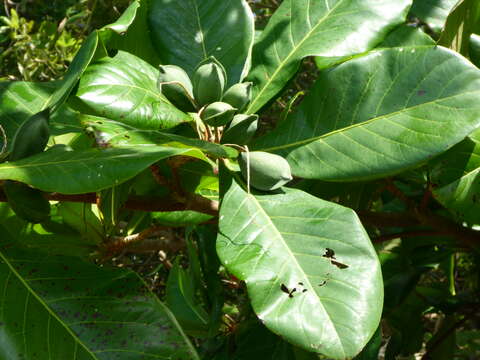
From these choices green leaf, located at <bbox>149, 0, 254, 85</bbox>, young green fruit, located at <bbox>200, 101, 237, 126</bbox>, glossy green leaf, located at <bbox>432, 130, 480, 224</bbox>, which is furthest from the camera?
green leaf, located at <bbox>149, 0, 254, 85</bbox>

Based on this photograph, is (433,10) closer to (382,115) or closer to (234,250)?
(382,115)

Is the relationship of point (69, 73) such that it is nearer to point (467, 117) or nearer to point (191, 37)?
point (191, 37)

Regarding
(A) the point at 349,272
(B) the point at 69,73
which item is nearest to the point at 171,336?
(A) the point at 349,272

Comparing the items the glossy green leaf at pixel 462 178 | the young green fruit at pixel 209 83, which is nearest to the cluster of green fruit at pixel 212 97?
the young green fruit at pixel 209 83

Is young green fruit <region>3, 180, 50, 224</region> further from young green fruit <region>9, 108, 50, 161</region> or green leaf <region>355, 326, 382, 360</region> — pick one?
green leaf <region>355, 326, 382, 360</region>


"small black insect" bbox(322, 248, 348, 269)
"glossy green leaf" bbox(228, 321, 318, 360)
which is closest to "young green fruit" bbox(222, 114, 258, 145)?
"small black insect" bbox(322, 248, 348, 269)

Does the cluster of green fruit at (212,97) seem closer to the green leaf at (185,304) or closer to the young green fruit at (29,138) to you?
the young green fruit at (29,138)

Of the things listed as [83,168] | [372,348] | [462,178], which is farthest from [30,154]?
[372,348]
